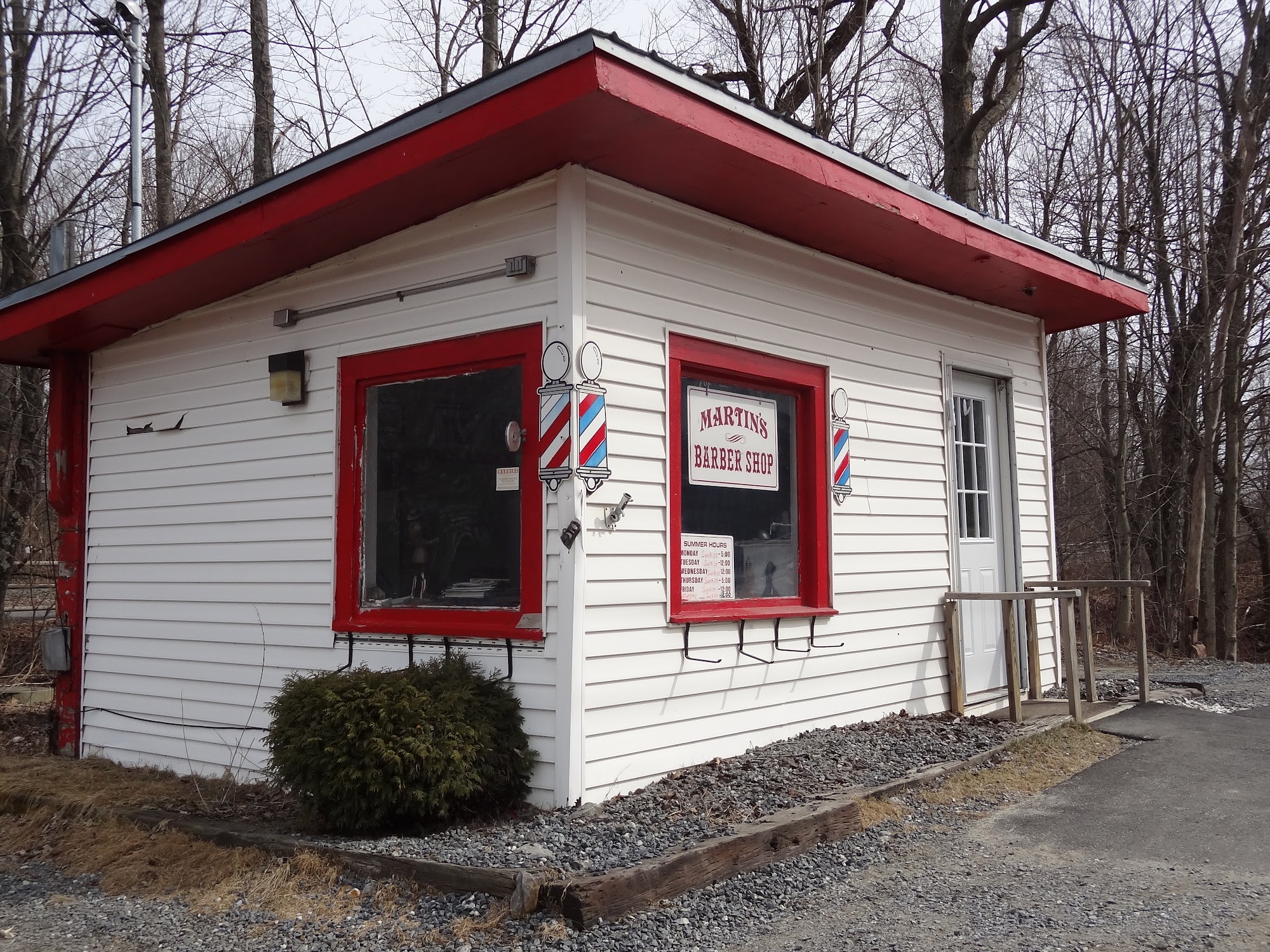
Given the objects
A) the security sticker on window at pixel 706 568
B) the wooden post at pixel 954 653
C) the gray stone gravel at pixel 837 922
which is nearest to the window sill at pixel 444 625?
the security sticker on window at pixel 706 568

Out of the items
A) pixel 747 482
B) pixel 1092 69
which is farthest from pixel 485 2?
pixel 747 482

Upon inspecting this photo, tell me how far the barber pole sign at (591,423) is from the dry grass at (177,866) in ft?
6.93

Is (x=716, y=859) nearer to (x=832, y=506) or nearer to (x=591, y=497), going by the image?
(x=591, y=497)

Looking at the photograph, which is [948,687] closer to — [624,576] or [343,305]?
[624,576]

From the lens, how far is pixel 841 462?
7.01m

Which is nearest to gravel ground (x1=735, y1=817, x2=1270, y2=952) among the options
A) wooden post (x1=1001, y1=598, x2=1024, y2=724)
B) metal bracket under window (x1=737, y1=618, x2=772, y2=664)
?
metal bracket under window (x1=737, y1=618, x2=772, y2=664)

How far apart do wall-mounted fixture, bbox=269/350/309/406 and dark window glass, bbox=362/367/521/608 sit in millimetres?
523

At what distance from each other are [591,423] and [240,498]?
2.90 metres

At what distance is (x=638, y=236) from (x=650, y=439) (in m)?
1.08

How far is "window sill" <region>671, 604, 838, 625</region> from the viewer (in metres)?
5.82

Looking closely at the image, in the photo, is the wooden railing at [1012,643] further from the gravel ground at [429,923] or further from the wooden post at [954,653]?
the gravel ground at [429,923]

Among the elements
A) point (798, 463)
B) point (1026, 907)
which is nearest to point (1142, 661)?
point (798, 463)

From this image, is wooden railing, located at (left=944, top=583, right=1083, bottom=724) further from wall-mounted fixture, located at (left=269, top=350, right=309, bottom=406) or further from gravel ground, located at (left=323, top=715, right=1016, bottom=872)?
wall-mounted fixture, located at (left=269, top=350, right=309, bottom=406)

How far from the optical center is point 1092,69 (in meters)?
16.3
